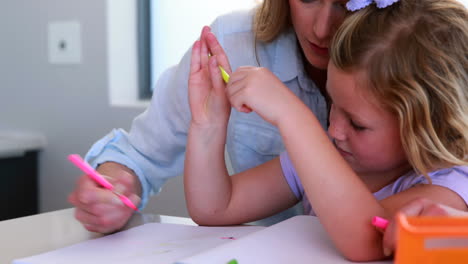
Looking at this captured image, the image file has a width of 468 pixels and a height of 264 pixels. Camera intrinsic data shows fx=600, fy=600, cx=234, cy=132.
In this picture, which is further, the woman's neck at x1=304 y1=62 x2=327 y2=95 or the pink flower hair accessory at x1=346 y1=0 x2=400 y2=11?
the woman's neck at x1=304 y1=62 x2=327 y2=95

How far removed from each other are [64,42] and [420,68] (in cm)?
144

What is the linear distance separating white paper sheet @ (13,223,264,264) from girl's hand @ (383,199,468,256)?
190mm

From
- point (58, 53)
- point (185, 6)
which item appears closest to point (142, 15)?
point (185, 6)

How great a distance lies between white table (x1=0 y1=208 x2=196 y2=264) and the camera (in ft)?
2.64

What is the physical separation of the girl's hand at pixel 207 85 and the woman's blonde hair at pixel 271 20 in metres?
0.23

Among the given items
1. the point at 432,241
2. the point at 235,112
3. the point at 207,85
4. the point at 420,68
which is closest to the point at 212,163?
the point at 207,85

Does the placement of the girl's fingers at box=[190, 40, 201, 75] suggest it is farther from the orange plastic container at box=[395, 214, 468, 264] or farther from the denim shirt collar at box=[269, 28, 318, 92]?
the orange plastic container at box=[395, 214, 468, 264]

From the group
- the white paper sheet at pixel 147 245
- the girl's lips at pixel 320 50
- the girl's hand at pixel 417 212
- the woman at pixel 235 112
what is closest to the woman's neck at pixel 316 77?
the woman at pixel 235 112

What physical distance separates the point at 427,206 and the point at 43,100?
5.27 feet

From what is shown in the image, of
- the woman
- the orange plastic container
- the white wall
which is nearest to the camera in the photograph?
the orange plastic container

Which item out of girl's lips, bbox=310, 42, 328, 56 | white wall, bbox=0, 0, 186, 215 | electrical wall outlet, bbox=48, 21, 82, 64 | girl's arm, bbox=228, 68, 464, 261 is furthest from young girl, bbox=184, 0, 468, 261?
electrical wall outlet, bbox=48, 21, 82, 64

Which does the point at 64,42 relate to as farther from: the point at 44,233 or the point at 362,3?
the point at 362,3

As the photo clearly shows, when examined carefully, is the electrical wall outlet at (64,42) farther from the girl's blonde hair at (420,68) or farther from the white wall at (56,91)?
the girl's blonde hair at (420,68)

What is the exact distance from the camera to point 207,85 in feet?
3.06
